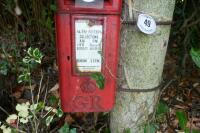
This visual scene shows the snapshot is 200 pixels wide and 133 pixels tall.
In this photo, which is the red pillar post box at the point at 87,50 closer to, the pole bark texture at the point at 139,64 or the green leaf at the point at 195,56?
the pole bark texture at the point at 139,64

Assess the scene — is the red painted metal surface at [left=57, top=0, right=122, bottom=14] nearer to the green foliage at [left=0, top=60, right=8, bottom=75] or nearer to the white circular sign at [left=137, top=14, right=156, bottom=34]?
the white circular sign at [left=137, top=14, right=156, bottom=34]

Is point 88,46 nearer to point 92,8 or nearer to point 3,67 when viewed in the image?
point 92,8

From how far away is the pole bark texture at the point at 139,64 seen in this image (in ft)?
5.11

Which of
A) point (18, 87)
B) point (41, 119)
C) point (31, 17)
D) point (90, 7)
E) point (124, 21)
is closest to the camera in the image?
point (90, 7)

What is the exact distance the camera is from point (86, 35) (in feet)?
5.07

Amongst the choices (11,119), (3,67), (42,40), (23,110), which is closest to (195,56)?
(23,110)

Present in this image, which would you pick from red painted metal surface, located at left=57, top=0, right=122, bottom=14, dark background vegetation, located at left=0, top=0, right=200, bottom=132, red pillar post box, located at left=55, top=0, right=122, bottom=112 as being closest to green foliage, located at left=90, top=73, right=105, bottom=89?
red pillar post box, located at left=55, top=0, right=122, bottom=112

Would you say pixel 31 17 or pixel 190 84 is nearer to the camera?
pixel 190 84

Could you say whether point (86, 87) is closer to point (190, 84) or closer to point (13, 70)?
point (13, 70)

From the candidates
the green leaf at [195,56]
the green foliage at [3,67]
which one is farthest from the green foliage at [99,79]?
the green foliage at [3,67]

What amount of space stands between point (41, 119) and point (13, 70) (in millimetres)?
704

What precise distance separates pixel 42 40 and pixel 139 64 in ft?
5.40

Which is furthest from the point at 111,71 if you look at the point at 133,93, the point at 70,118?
the point at 70,118

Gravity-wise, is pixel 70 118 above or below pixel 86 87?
below
